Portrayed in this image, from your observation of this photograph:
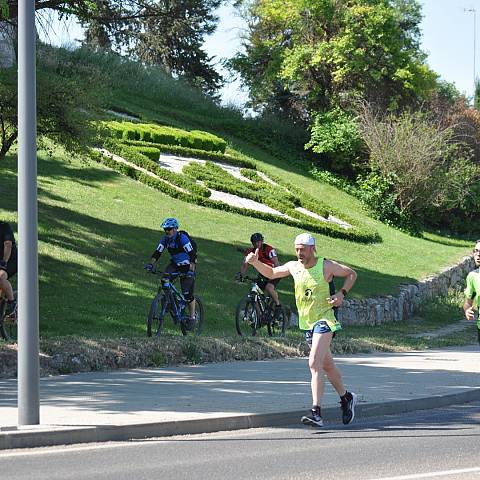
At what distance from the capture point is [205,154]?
156 feet

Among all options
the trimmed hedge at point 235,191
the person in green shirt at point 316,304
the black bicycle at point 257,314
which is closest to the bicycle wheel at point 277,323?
the black bicycle at point 257,314

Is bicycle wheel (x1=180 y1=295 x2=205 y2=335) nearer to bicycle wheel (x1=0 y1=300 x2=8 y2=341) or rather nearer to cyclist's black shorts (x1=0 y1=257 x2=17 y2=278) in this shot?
bicycle wheel (x1=0 y1=300 x2=8 y2=341)

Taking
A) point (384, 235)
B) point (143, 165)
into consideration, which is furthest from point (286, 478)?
point (384, 235)

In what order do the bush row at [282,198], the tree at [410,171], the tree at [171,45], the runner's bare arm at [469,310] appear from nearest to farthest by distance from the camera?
the runner's bare arm at [469,310] < the bush row at [282,198] < the tree at [410,171] < the tree at [171,45]

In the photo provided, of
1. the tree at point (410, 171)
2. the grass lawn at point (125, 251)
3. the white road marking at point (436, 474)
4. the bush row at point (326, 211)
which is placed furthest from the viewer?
the tree at point (410, 171)

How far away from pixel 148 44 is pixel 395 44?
1757 cm

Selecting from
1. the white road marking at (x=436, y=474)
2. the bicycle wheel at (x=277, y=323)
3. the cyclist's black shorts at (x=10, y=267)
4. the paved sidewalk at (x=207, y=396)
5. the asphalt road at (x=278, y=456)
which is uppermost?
the cyclist's black shorts at (x=10, y=267)

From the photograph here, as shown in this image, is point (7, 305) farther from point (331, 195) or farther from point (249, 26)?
point (249, 26)

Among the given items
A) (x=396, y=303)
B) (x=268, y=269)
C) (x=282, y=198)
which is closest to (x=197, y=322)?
(x=268, y=269)

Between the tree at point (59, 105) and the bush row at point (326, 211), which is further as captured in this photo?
the bush row at point (326, 211)

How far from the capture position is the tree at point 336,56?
57594 mm

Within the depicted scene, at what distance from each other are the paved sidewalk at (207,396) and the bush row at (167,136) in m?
28.9

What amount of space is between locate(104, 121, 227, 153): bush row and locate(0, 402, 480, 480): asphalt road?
34501 mm

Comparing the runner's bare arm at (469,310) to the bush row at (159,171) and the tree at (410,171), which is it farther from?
the tree at (410,171)
